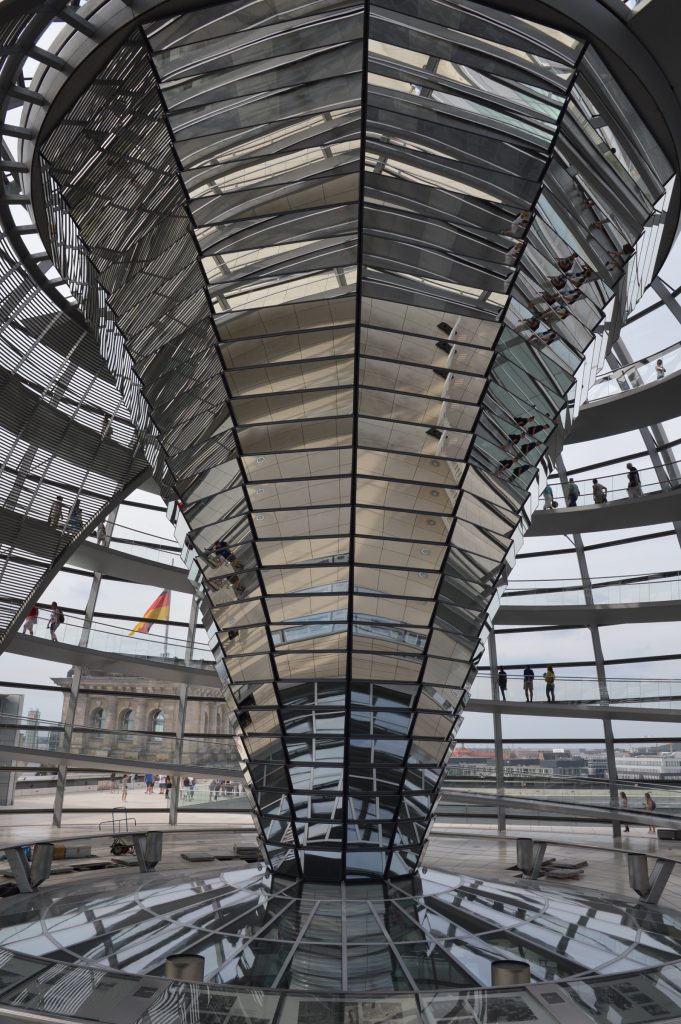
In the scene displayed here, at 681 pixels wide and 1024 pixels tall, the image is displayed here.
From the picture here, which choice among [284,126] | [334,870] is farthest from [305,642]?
[284,126]

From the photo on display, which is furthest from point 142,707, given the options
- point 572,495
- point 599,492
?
point 599,492

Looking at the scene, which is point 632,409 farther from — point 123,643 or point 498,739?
point 123,643

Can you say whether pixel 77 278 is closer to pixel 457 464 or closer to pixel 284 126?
pixel 284 126

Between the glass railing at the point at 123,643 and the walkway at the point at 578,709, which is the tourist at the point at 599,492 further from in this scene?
the glass railing at the point at 123,643

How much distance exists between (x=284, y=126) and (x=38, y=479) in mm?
14239

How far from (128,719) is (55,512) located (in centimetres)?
1380

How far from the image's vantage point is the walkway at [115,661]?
2639 centimetres

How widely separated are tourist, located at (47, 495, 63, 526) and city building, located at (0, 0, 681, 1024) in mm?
4426

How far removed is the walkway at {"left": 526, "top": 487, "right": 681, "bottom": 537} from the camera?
84.9ft

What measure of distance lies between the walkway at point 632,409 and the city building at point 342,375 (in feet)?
15.9

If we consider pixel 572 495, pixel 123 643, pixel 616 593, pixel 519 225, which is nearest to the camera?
pixel 519 225

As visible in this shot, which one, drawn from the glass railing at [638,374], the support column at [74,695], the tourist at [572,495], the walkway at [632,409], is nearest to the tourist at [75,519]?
the support column at [74,695]

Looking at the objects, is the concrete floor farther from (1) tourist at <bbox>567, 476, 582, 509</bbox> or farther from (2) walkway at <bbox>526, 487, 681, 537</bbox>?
(1) tourist at <bbox>567, 476, 582, 509</bbox>

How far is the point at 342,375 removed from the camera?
13773mm
